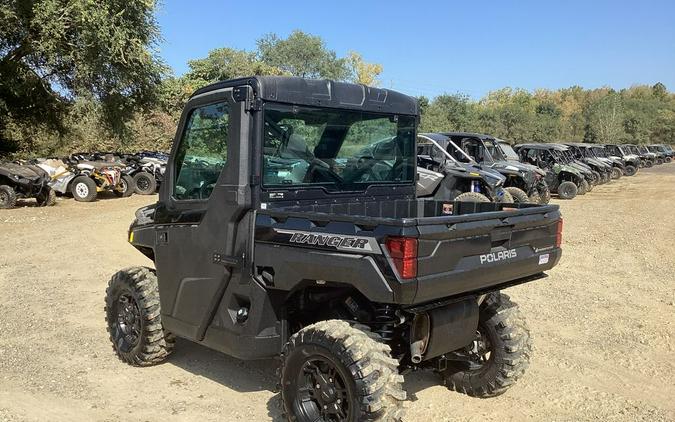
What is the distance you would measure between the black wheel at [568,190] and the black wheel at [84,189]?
48.0 ft

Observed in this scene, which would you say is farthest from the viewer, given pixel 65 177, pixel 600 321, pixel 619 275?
pixel 65 177

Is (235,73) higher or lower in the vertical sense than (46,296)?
higher

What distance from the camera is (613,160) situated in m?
29.7

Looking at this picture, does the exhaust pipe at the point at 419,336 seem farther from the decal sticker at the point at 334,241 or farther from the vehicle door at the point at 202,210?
the vehicle door at the point at 202,210

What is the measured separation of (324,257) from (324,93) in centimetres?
126

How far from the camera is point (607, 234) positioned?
1220 centimetres

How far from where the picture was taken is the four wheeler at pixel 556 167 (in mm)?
20172

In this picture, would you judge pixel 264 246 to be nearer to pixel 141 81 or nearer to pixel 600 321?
pixel 600 321

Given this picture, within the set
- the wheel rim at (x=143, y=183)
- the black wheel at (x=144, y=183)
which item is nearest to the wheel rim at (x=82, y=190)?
the black wheel at (x=144, y=183)

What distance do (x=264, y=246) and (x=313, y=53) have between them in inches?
2435

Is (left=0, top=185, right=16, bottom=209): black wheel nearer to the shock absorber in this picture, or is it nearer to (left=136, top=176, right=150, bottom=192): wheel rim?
(left=136, top=176, right=150, bottom=192): wheel rim

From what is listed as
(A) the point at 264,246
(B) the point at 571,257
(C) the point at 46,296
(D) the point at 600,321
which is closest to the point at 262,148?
(A) the point at 264,246

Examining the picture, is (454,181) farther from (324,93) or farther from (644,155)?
(644,155)

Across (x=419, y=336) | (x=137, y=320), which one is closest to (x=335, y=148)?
(x=419, y=336)
